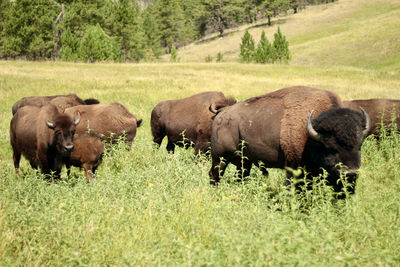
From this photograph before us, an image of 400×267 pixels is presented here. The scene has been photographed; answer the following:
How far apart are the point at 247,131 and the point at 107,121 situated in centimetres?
492

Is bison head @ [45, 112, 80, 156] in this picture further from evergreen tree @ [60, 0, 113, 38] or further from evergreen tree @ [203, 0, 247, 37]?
evergreen tree @ [203, 0, 247, 37]

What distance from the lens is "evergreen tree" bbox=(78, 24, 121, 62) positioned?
43.8 metres

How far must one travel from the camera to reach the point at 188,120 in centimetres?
911

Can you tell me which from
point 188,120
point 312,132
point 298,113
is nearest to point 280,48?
point 188,120

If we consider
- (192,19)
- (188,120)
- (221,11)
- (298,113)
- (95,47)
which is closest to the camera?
(298,113)

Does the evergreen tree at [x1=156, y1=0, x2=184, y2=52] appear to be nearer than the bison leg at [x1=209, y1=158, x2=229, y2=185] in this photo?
No

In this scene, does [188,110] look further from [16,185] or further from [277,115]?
[16,185]

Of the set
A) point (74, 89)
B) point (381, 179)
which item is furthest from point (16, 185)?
point (74, 89)

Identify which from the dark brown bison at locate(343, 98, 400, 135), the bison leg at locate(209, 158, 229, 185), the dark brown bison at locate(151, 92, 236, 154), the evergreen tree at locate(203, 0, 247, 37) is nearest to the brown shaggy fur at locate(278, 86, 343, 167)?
the bison leg at locate(209, 158, 229, 185)

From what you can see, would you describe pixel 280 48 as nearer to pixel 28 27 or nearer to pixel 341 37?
pixel 341 37

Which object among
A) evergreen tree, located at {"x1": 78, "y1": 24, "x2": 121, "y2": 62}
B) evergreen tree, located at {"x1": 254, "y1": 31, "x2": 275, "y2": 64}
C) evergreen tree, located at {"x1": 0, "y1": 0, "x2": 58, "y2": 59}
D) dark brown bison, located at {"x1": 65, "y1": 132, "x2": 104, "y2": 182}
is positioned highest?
evergreen tree, located at {"x1": 0, "y1": 0, "x2": 58, "y2": 59}

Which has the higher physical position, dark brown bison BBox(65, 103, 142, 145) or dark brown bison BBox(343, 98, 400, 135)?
dark brown bison BBox(65, 103, 142, 145)

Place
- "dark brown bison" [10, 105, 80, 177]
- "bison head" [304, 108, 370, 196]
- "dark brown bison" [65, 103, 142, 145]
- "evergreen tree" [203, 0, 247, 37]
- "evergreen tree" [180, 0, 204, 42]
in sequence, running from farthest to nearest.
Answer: "evergreen tree" [180, 0, 204, 42]
"evergreen tree" [203, 0, 247, 37]
"dark brown bison" [65, 103, 142, 145]
"dark brown bison" [10, 105, 80, 177]
"bison head" [304, 108, 370, 196]

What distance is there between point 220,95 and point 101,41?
135 feet
